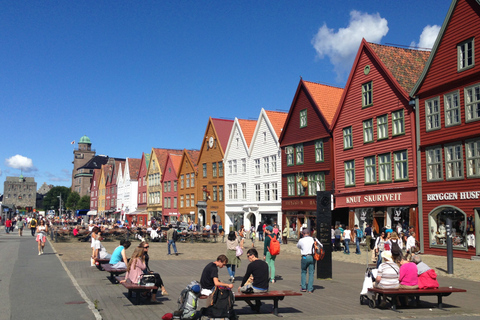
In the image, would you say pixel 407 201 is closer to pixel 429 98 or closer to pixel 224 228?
pixel 429 98

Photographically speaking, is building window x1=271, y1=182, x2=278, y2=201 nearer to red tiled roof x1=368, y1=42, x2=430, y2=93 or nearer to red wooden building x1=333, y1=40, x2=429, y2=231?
red wooden building x1=333, y1=40, x2=429, y2=231

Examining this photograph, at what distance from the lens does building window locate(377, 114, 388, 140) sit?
3167cm

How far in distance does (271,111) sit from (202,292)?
3994 cm

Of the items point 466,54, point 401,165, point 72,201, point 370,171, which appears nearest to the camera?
point 466,54

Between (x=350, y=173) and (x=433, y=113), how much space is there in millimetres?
9353

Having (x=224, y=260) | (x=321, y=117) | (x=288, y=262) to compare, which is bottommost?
(x=288, y=262)

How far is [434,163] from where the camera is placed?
1072 inches

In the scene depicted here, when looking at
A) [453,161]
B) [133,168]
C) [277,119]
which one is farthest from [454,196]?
[133,168]

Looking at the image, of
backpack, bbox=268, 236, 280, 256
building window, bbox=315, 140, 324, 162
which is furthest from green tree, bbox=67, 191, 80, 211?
backpack, bbox=268, 236, 280, 256

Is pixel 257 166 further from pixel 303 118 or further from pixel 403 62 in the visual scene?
pixel 403 62

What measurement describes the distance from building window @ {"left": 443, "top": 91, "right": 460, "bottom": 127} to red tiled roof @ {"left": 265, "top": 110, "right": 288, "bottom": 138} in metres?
21.1

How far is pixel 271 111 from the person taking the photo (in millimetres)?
48688

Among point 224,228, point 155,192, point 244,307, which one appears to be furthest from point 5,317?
point 155,192

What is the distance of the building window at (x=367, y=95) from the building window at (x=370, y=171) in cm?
397
